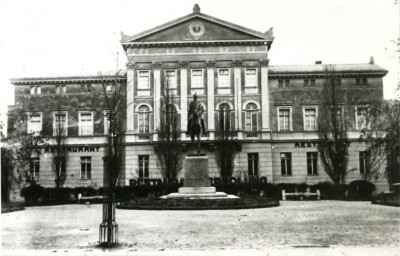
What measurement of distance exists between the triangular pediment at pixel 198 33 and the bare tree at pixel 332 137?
23.2 ft

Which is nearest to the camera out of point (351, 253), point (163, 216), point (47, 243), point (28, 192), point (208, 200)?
point (351, 253)

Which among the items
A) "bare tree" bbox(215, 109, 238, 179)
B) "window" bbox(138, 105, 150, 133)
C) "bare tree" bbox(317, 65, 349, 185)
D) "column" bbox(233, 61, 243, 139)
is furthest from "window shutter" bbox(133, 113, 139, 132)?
"bare tree" bbox(317, 65, 349, 185)

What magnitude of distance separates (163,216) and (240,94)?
2602 centimetres

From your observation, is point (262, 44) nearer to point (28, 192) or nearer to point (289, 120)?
point (289, 120)

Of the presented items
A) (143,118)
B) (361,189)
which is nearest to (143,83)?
(143,118)

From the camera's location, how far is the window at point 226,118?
41.5 metres

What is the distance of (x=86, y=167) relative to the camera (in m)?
43.8

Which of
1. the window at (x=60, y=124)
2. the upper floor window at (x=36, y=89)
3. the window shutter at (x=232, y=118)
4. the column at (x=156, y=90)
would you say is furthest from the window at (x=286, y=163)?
the upper floor window at (x=36, y=89)

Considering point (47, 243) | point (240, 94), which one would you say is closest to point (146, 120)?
point (240, 94)

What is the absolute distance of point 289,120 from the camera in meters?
44.4

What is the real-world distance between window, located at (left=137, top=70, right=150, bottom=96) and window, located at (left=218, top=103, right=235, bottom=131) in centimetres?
653

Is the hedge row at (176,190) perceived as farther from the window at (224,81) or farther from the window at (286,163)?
the window at (224,81)

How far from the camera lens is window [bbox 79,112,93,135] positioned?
44.8 meters

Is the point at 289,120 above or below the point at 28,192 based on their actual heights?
above
